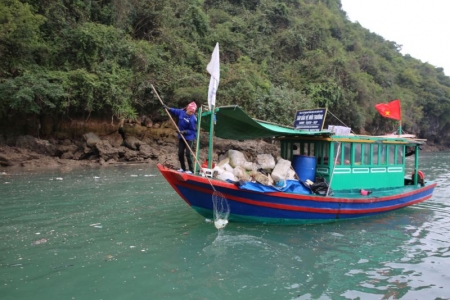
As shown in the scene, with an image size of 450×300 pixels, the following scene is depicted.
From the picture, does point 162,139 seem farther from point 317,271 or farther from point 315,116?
point 317,271

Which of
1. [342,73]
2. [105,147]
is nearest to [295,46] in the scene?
[342,73]

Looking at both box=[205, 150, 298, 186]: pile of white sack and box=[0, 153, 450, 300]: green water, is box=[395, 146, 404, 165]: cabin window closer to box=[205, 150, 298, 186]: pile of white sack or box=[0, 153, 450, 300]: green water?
box=[0, 153, 450, 300]: green water

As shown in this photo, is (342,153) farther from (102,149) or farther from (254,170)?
(102,149)

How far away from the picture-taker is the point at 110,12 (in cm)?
2267

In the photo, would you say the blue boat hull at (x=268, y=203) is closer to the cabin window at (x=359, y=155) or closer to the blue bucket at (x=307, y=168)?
the blue bucket at (x=307, y=168)

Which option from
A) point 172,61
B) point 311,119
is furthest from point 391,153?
point 172,61

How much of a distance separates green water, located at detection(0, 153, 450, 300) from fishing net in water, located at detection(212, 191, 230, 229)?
197 millimetres

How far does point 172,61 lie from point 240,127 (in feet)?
56.3

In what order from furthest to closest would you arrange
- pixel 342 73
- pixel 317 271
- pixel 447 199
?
pixel 342 73
pixel 447 199
pixel 317 271

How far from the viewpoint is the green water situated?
16.0 ft

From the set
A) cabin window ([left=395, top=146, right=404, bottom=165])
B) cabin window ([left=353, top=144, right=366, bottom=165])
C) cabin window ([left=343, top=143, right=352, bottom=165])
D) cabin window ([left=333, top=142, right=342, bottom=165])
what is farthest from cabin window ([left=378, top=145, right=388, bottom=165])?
cabin window ([left=333, top=142, right=342, bottom=165])

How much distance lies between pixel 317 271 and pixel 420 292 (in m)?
1.40

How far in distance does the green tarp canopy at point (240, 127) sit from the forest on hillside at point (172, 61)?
11.7 metres

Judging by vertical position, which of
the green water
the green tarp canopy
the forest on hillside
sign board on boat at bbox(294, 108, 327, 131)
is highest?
the forest on hillside
